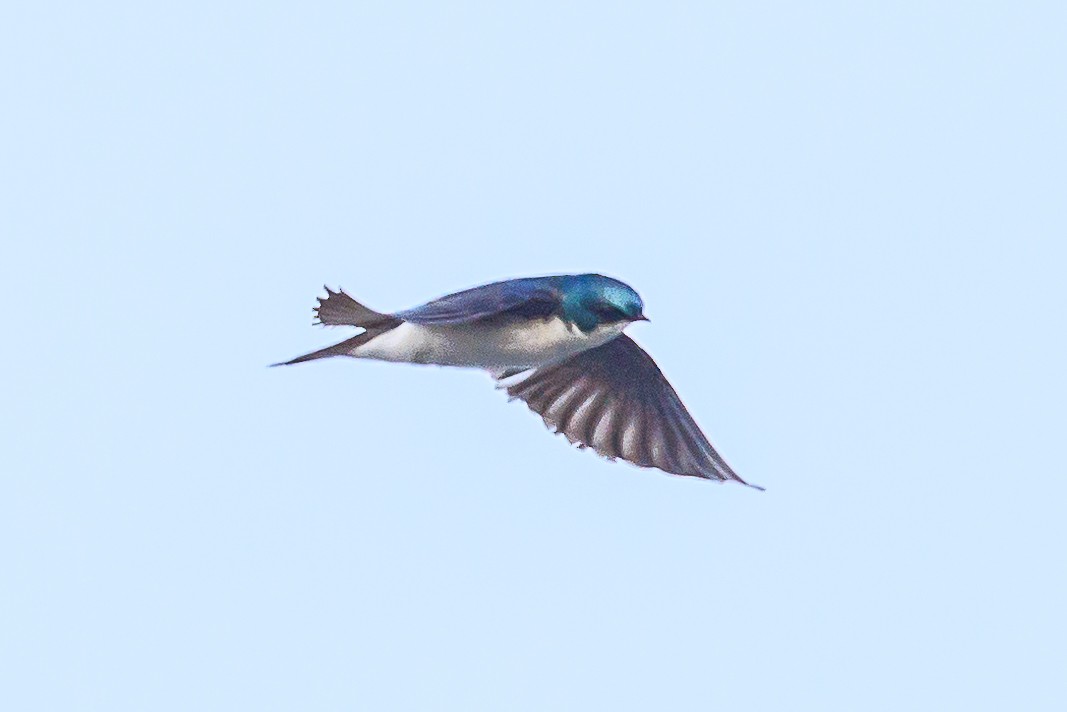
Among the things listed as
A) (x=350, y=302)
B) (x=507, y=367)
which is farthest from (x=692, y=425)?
(x=350, y=302)

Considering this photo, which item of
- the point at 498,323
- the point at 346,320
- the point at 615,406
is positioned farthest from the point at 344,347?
the point at 615,406

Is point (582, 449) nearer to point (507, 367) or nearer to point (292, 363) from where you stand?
point (507, 367)

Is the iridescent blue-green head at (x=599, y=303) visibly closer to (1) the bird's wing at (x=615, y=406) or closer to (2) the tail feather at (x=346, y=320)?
(2) the tail feather at (x=346, y=320)

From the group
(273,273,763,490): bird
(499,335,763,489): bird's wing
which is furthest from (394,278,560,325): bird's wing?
(499,335,763,489): bird's wing

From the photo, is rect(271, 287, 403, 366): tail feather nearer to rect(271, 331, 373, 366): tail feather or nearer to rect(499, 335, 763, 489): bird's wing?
rect(271, 331, 373, 366): tail feather

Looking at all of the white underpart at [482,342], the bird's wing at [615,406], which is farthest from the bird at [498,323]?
the bird's wing at [615,406]

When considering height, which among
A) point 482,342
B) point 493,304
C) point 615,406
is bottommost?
point 615,406

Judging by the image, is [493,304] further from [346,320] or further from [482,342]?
[346,320]
